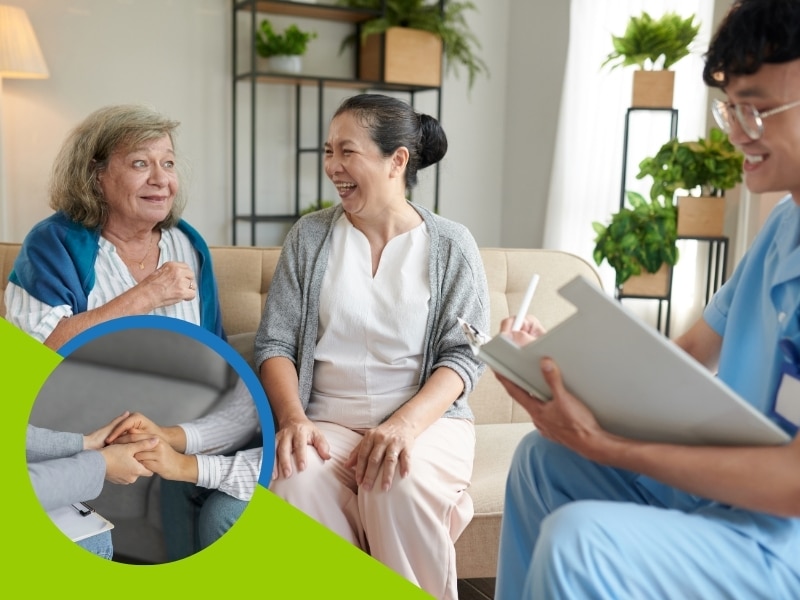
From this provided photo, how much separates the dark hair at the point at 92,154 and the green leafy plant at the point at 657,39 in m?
2.46

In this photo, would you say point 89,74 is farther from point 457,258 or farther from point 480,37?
point 457,258

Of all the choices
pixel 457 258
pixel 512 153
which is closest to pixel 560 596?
pixel 457 258

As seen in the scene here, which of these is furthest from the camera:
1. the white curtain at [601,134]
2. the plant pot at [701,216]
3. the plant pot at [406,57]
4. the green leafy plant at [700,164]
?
the plant pot at [406,57]

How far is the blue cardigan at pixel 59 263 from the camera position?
174 centimetres

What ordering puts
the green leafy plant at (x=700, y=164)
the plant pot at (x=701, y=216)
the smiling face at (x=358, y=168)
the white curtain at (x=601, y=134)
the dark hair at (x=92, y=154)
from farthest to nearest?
1. the white curtain at (x=601, y=134)
2. the plant pot at (x=701, y=216)
3. the green leafy plant at (x=700, y=164)
4. the smiling face at (x=358, y=168)
5. the dark hair at (x=92, y=154)

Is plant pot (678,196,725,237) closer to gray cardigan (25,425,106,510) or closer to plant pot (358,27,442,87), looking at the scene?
plant pot (358,27,442,87)

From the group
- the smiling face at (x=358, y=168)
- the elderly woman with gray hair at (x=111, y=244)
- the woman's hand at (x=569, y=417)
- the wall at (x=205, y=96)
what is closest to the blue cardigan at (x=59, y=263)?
the elderly woman with gray hair at (x=111, y=244)

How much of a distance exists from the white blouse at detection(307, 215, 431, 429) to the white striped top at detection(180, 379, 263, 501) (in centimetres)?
59

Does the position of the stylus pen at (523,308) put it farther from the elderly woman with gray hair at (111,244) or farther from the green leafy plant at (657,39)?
the green leafy plant at (657,39)

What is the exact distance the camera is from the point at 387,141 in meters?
1.94

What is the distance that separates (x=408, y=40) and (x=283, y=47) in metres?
0.63

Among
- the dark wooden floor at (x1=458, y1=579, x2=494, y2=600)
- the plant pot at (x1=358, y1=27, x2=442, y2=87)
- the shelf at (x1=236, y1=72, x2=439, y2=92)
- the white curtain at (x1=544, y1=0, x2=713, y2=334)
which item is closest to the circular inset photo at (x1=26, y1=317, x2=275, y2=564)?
the dark wooden floor at (x1=458, y1=579, x2=494, y2=600)

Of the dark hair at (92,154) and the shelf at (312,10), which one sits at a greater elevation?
the shelf at (312,10)

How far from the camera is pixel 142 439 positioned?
1.18 metres
